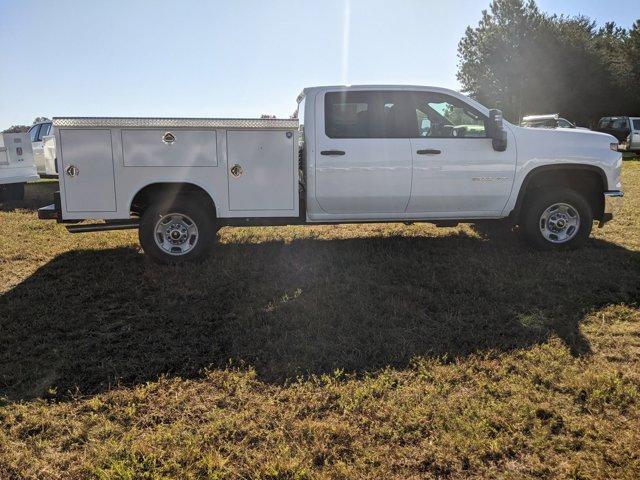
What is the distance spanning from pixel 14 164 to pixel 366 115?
27.2ft

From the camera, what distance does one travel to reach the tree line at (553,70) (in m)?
38.8

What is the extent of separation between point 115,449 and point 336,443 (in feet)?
3.90

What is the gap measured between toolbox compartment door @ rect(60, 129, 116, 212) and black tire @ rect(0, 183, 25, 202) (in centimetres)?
651

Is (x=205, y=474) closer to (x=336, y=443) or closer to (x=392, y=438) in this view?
(x=336, y=443)

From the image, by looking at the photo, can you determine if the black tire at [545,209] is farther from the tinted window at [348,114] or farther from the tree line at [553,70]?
the tree line at [553,70]

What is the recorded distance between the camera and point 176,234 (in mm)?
6016

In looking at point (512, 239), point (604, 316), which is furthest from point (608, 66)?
point (604, 316)

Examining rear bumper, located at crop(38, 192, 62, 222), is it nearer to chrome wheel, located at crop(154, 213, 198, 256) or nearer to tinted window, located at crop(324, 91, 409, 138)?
chrome wheel, located at crop(154, 213, 198, 256)

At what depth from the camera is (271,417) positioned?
3.10 metres

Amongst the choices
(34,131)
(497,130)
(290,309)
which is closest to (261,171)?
(290,309)

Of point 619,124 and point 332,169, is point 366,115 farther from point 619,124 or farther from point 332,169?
point 619,124

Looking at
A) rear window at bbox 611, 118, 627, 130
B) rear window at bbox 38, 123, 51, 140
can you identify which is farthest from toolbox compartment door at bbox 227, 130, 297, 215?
rear window at bbox 611, 118, 627, 130

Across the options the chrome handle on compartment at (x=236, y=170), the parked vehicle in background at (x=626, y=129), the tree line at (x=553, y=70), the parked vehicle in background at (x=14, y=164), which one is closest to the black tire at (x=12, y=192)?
the parked vehicle in background at (x=14, y=164)

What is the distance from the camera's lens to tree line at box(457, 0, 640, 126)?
38750 millimetres
